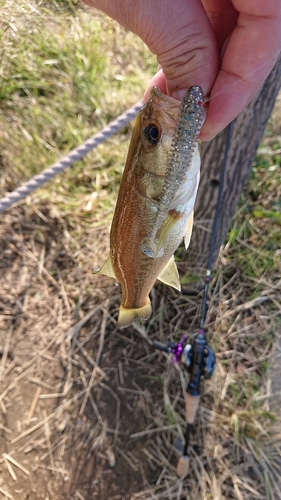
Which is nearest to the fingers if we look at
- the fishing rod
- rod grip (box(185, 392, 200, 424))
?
the fishing rod

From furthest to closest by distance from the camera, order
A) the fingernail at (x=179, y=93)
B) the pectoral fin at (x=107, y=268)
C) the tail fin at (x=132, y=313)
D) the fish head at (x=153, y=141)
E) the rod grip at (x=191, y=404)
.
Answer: the rod grip at (x=191, y=404)
the tail fin at (x=132, y=313)
the pectoral fin at (x=107, y=268)
the fingernail at (x=179, y=93)
the fish head at (x=153, y=141)

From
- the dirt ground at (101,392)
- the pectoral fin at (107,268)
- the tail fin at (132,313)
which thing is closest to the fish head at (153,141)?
the pectoral fin at (107,268)

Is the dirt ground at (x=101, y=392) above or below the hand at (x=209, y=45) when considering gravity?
below

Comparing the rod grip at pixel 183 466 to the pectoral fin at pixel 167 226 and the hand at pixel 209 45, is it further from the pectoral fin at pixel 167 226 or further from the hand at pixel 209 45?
the hand at pixel 209 45

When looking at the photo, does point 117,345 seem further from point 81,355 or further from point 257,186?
point 257,186

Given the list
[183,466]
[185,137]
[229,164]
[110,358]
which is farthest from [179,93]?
[183,466]

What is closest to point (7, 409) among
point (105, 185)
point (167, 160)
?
point (105, 185)
